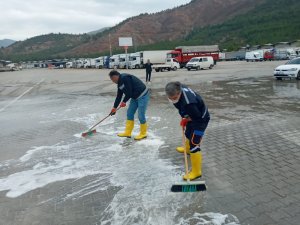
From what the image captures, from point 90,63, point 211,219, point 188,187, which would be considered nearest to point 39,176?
point 188,187

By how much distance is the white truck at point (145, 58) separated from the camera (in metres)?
42.8

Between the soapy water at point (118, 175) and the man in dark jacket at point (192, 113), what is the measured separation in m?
0.39

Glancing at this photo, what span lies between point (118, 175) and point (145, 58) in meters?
39.5

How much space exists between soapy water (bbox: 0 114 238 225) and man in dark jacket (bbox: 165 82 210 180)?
39cm

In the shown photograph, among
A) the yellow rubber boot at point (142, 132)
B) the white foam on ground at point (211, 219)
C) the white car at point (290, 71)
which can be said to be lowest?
the white foam on ground at point (211, 219)

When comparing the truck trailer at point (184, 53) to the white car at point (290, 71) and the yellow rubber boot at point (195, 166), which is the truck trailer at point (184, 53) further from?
the yellow rubber boot at point (195, 166)

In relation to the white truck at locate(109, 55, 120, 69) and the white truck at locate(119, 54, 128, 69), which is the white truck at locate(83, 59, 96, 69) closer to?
the white truck at locate(109, 55, 120, 69)

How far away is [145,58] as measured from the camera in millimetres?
43250

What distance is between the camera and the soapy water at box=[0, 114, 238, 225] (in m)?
3.52

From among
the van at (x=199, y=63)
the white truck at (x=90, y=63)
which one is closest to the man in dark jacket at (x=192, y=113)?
the van at (x=199, y=63)

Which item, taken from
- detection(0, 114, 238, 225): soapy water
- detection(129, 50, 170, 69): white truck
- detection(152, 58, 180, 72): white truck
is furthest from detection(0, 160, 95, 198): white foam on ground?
detection(129, 50, 170, 69): white truck

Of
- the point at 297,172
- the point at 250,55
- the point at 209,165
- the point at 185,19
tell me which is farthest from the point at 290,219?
the point at 185,19

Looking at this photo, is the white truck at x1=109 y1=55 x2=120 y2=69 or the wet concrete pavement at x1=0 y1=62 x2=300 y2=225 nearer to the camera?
the wet concrete pavement at x1=0 y1=62 x2=300 y2=225

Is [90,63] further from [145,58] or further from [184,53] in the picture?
[184,53]
